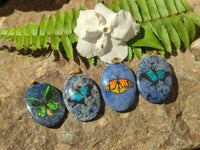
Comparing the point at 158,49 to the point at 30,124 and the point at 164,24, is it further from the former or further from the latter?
the point at 30,124

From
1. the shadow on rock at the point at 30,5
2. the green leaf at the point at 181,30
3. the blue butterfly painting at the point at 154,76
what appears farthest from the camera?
the shadow on rock at the point at 30,5

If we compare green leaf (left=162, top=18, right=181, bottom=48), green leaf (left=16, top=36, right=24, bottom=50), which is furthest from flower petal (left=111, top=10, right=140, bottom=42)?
green leaf (left=16, top=36, right=24, bottom=50)

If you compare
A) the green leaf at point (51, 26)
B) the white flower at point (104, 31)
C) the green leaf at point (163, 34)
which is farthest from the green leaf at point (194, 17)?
the green leaf at point (51, 26)

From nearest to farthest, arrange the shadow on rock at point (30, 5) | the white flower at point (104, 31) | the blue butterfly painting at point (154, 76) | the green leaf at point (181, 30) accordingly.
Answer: the white flower at point (104, 31) → the blue butterfly painting at point (154, 76) → the green leaf at point (181, 30) → the shadow on rock at point (30, 5)

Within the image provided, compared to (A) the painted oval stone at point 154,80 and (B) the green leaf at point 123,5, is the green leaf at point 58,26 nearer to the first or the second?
(B) the green leaf at point 123,5

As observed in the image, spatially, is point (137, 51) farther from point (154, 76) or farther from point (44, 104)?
point (44, 104)

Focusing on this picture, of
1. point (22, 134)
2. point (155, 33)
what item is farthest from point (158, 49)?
point (22, 134)

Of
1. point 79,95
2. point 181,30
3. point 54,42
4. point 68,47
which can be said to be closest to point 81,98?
point 79,95
